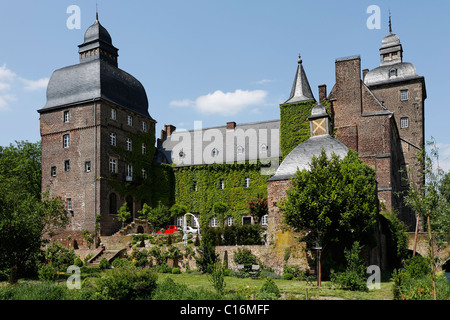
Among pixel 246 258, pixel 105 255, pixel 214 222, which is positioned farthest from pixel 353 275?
pixel 214 222

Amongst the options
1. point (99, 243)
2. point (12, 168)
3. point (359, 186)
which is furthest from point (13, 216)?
point (12, 168)

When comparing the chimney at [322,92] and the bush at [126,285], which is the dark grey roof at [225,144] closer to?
the chimney at [322,92]

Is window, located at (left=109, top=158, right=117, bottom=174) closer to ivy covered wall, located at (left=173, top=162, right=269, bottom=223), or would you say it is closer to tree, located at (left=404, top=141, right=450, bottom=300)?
ivy covered wall, located at (left=173, top=162, right=269, bottom=223)

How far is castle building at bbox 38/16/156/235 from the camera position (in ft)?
127

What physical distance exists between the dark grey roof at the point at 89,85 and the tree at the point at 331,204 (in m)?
23.0

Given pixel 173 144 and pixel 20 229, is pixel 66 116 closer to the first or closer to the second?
pixel 173 144

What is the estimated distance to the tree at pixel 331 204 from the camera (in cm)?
2209

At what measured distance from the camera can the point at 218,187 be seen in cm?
4297

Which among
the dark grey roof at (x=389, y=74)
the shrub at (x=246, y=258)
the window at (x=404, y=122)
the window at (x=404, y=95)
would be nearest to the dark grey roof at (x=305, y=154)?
the shrub at (x=246, y=258)

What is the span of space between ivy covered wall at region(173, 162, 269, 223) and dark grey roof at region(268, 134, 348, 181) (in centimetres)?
1228


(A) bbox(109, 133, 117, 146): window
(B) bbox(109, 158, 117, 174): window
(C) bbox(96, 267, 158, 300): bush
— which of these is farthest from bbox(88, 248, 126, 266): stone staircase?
(C) bbox(96, 267, 158, 300): bush
